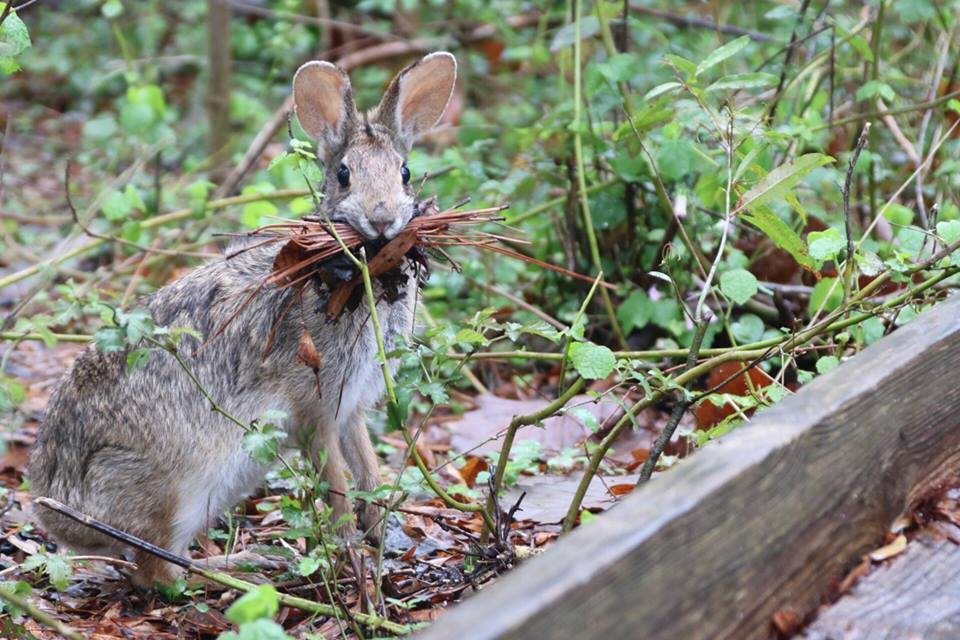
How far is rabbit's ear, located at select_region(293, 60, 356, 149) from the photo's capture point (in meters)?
4.62

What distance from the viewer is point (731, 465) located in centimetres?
258

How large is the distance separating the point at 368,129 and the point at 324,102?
0.67 feet

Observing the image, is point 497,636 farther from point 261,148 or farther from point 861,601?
point 261,148

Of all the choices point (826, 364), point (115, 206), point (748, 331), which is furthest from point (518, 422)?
point (115, 206)

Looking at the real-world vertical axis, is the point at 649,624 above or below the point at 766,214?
below

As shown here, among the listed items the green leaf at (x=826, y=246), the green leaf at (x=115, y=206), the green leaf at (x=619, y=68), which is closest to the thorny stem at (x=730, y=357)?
the green leaf at (x=826, y=246)

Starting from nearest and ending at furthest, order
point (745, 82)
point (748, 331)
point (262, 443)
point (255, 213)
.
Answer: point (262, 443) < point (745, 82) < point (748, 331) < point (255, 213)

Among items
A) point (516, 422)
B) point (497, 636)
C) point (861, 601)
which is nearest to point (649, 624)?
point (497, 636)

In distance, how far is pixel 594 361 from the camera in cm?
353

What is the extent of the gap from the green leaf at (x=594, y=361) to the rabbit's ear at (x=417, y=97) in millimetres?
1575

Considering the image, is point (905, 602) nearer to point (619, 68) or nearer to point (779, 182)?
point (779, 182)

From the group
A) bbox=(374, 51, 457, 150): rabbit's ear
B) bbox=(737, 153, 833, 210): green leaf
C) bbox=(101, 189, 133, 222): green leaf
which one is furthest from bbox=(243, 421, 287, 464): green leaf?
bbox=(101, 189, 133, 222): green leaf

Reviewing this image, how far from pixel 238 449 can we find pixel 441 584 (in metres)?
0.91

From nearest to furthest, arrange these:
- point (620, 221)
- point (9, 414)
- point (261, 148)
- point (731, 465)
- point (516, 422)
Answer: point (731, 465), point (516, 422), point (9, 414), point (620, 221), point (261, 148)
